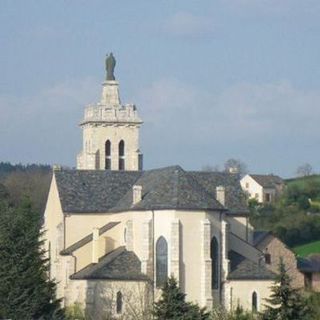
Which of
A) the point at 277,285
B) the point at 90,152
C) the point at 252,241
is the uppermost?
the point at 90,152

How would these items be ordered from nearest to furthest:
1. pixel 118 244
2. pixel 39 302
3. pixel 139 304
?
pixel 39 302 → pixel 139 304 → pixel 118 244

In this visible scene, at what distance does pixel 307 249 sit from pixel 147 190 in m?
35.0

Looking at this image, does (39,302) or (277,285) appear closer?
(277,285)

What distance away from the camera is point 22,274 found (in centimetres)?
6838

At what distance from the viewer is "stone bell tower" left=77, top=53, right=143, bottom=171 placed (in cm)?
9625

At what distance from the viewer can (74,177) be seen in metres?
85.5

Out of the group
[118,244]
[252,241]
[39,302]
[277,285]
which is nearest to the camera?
[277,285]

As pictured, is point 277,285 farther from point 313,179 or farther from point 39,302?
point 313,179

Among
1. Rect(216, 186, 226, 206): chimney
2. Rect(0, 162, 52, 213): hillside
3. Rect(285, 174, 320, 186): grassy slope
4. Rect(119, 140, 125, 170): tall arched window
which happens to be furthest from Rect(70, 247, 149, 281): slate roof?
Rect(285, 174, 320, 186): grassy slope

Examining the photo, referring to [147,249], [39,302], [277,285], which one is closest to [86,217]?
[147,249]

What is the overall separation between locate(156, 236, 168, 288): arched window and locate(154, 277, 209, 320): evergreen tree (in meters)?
15.0

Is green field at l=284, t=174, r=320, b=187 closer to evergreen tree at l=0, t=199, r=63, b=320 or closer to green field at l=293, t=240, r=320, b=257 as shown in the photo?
green field at l=293, t=240, r=320, b=257

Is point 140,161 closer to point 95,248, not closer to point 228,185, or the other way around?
point 228,185

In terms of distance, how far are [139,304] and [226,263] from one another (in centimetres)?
524
